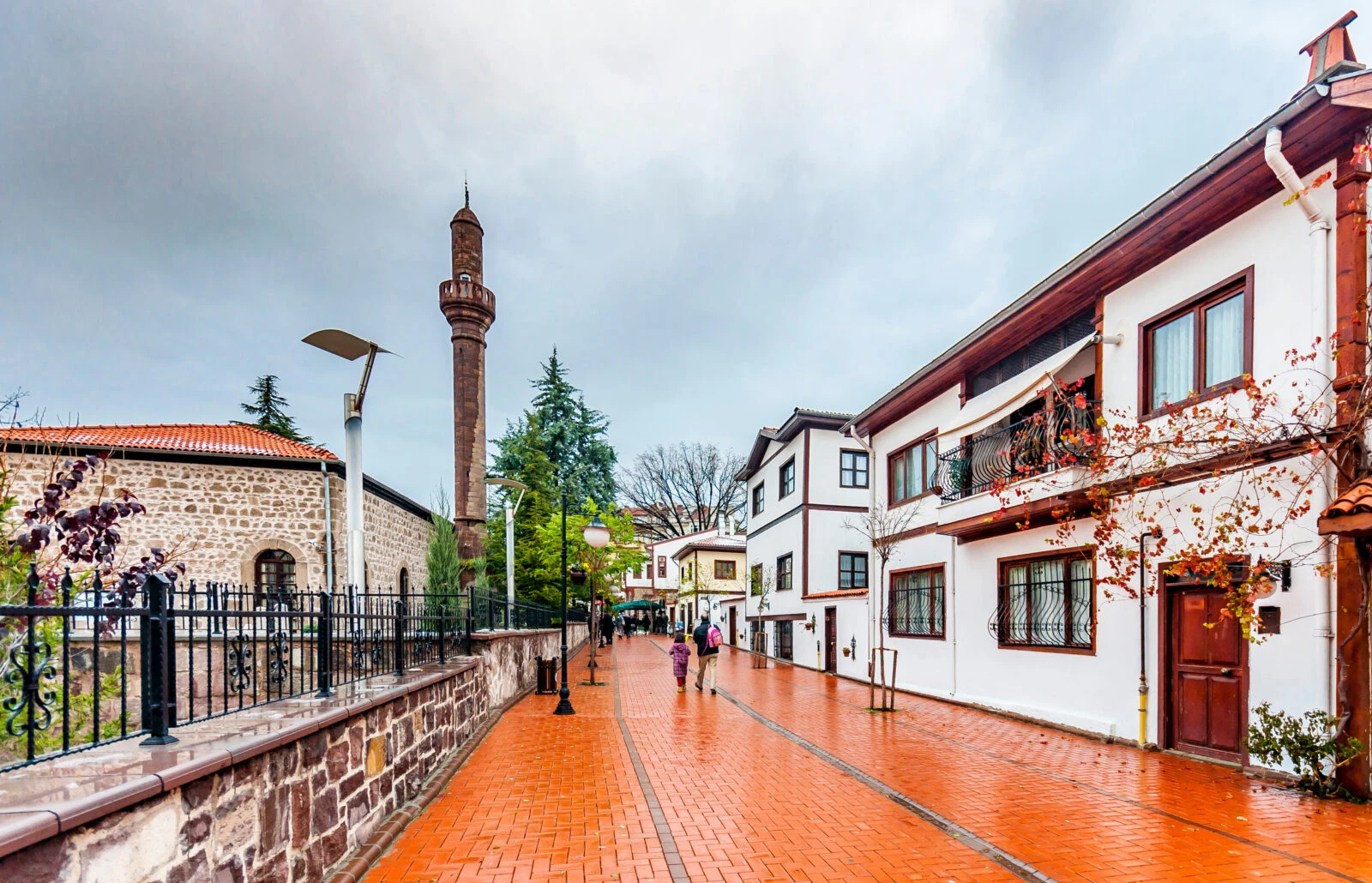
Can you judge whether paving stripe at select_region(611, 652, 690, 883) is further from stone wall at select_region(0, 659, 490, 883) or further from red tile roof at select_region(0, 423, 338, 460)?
red tile roof at select_region(0, 423, 338, 460)

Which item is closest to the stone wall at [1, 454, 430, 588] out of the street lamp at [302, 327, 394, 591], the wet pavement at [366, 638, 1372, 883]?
the wet pavement at [366, 638, 1372, 883]

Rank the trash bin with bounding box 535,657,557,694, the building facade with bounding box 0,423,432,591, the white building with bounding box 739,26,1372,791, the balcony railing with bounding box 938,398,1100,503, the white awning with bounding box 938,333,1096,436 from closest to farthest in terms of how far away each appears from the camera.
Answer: the white building with bounding box 739,26,1372,791, the balcony railing with bounding box 938,398,1100,503, the white awning with bounding box 938,333,1096,436, the trash bin with bounding box 535,657,557,694, the building facade with bounding box 0,423,432,591

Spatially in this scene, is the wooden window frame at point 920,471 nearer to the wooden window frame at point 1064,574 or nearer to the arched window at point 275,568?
the wooden window frame at point 1064,574

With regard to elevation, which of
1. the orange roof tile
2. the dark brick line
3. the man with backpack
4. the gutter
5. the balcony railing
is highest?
the gutter

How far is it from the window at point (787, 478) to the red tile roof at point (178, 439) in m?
14.4

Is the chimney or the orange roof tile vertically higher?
the chimney

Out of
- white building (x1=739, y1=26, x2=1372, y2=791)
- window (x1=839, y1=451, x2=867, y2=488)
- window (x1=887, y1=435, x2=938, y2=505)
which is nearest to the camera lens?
white building (x1=739, y1=26, x2=1372, y2=791)

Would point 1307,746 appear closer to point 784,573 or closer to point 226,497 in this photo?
point 784,573

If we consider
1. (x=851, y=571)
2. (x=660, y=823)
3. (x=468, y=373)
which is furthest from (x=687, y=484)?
(x=660, y=823)

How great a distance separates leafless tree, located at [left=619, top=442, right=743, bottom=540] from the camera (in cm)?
5162

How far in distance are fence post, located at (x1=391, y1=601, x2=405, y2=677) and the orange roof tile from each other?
8067 mm

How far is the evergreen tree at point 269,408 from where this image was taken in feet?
119

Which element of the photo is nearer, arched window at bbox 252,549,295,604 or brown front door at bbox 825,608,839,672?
arched window at bbox 252,549,295,604

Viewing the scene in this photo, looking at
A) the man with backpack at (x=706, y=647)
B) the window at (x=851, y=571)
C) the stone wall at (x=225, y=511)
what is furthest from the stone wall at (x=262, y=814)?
the window at (x=851, y=571)
